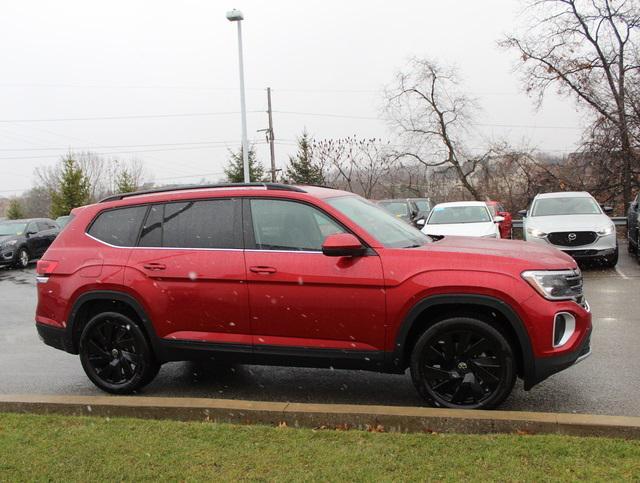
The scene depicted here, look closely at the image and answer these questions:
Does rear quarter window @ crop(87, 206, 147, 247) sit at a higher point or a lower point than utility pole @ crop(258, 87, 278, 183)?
lower

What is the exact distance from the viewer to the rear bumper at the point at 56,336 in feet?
17.3

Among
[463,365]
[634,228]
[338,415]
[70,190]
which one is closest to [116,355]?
[338,415]

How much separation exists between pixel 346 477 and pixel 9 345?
5.93 meters

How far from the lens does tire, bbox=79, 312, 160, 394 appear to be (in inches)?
199

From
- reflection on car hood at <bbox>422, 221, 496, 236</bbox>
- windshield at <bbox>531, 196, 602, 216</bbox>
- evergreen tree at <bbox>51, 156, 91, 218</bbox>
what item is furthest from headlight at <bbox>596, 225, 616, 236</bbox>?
evergreen tree at <bbox>51, 156, 91, 218</bbox>

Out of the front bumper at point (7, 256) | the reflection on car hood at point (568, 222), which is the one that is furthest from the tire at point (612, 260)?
the front bumper at point (7, 256)

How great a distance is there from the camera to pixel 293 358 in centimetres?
461

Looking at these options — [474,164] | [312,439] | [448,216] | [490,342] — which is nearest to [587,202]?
[448,216]

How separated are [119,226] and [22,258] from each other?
51.5 feet

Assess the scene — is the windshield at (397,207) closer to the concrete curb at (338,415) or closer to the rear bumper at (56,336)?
the rear bumper at (56,336)

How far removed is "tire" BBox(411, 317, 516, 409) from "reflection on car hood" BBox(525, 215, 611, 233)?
8.61m

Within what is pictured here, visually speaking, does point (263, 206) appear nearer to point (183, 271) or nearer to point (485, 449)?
point (183, 271)

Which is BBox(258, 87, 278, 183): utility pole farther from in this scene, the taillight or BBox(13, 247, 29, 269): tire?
the taillight

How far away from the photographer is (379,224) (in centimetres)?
495
